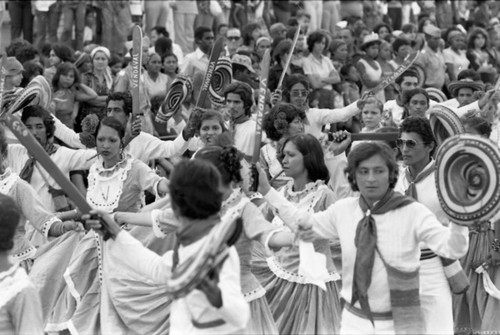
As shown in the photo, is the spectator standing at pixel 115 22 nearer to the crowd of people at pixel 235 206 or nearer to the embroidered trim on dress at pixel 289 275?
the crowd of people at pixel 235 206

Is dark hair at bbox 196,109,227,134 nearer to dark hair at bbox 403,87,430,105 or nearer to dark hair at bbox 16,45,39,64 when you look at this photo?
dark hair at bbox 403,87,430,105

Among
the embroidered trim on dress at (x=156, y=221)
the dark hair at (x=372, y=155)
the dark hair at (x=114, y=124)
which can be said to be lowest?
the embroidered trim on dress at (x=156, y=221)

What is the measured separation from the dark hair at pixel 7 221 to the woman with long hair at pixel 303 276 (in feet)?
7.78

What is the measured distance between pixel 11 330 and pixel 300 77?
21.4ft

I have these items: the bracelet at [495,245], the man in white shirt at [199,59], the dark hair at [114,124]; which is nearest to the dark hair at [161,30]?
the man in white shirt at [199,59]

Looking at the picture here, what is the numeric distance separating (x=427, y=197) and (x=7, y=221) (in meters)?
2.84

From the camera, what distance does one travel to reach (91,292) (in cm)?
883

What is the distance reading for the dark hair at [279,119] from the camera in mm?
10055

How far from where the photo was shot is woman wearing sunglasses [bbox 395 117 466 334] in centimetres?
701

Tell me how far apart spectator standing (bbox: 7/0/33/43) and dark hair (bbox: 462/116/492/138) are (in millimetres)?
9222

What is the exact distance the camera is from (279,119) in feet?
33.0

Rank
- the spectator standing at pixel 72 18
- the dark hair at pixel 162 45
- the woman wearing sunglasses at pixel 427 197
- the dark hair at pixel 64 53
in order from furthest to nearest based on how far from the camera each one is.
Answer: the spectator standing at pixel 72 18, the dark hair at pixel 162 45, the dark hair at pixel 64 53, the woman wearing sunglasses at pixel 427 197

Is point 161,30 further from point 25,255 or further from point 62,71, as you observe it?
point 25,255

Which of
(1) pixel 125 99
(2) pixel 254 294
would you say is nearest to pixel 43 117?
→ (1) pixel 125 99
